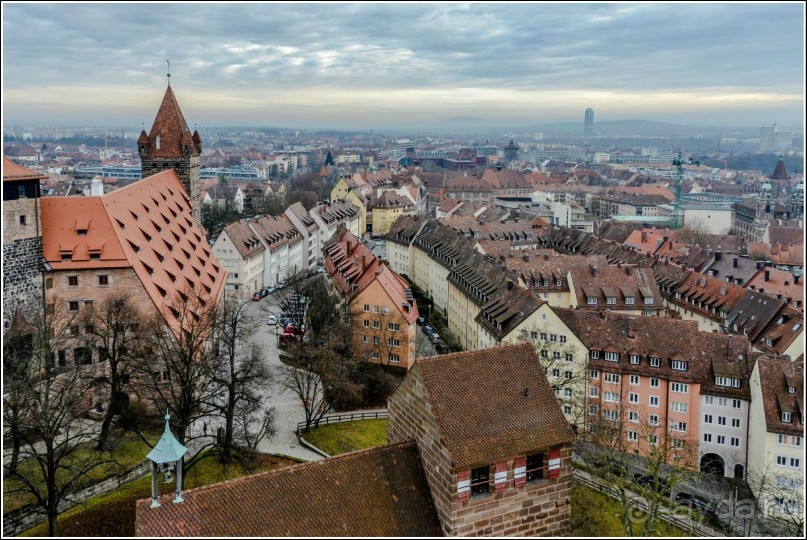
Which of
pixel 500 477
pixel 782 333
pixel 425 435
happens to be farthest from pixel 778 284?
pixel 425 435

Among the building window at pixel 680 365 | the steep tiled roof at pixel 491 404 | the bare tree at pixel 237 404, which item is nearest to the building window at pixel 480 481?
the steep tiled roof at pixel 491 404

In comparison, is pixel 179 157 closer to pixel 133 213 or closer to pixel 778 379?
pixel 133 213

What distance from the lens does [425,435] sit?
725 inches

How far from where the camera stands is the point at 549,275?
5666 centimetres

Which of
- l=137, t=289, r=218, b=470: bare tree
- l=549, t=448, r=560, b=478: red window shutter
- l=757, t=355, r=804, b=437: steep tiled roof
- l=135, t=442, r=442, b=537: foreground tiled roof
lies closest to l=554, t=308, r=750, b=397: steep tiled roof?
l=757, t=355, r=804, b=437: steep tiled roof

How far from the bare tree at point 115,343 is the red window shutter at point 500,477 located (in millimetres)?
18444

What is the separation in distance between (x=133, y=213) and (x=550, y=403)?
29.0 m

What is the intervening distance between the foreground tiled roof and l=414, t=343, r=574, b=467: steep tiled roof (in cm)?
147

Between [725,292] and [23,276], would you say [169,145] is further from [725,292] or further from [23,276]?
[725,292]

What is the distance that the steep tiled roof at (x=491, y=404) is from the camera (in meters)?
17.9

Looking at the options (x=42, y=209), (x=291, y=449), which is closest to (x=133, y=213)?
(x=42, y=209)

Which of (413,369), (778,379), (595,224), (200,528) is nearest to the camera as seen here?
(200,528)

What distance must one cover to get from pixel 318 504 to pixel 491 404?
4818 millimetres

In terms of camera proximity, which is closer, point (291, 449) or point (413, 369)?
point (413, 369)
